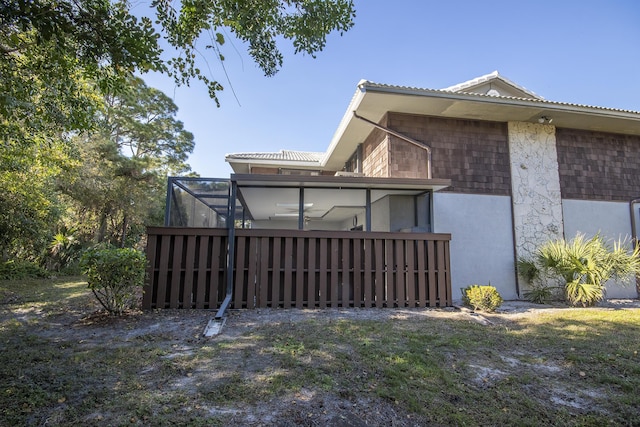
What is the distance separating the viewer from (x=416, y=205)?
8.49 metres

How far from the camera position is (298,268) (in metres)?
6.52

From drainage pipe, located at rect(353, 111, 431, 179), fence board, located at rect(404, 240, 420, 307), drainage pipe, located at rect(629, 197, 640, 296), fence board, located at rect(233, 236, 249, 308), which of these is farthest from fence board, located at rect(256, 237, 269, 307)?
drainage pipe, located at rect(629, 197, 640, 296)

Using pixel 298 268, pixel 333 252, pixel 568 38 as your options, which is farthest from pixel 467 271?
pixel 568 38

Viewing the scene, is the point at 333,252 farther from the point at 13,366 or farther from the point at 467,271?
the point at 13,366

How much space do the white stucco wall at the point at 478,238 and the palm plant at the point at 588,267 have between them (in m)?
1.08

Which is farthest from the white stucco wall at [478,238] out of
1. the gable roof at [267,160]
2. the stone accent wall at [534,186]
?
the gable roof at [267,160]

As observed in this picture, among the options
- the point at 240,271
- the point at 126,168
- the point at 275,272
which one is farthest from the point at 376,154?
the point at 126,168

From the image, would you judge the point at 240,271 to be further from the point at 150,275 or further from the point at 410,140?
the point at 410,140

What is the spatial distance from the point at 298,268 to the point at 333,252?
29.8 inches

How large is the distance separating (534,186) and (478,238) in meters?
2.34

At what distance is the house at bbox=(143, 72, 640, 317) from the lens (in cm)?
638

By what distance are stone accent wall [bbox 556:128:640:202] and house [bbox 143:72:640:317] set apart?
0.12 ft

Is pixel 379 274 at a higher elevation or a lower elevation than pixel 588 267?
lower

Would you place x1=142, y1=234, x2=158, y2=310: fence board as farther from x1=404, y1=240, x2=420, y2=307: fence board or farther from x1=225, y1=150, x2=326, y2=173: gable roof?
x1=225, y1=150, x2=326, y2=173: gable roof
